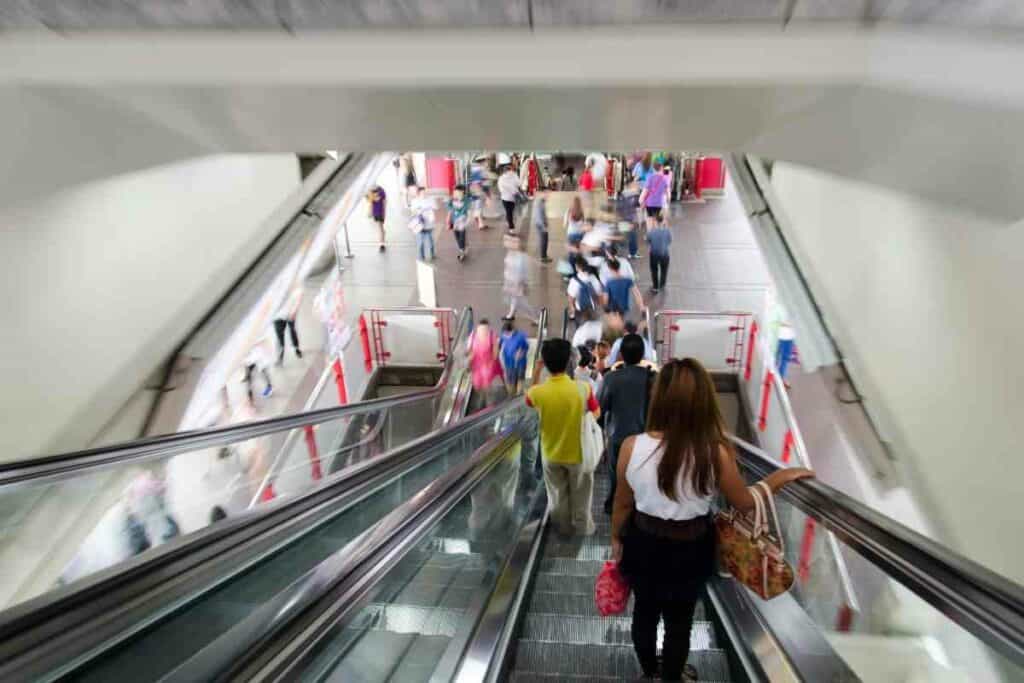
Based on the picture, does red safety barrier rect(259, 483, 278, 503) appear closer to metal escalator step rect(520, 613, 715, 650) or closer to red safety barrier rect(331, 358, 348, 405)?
metal escalator step rect(520, 613, 715, 650)

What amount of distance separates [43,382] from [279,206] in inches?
117

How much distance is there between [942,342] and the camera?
12.9 feet

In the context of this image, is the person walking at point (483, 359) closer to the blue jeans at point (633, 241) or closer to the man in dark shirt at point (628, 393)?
the man in dark shirt at point (628, 393)

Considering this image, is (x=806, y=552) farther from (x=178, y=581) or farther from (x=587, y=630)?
(x=178, y=581)

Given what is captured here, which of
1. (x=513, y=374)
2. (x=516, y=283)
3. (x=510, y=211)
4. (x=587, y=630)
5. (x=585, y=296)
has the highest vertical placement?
(x=510, y=211)

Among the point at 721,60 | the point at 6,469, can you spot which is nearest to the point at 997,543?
the point at 721,60

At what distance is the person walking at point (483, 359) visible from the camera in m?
7.41

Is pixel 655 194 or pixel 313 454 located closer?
pixel 313 454

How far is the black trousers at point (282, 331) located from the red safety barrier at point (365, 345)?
2.71ft

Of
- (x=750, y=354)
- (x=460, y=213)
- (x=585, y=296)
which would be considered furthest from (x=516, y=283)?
(x=750, y=354)

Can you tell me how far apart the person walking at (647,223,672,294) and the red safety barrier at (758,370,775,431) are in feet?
8.70

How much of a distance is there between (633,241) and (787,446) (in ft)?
18.9

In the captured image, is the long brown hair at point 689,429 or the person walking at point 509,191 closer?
the long brown hair at point 689,429

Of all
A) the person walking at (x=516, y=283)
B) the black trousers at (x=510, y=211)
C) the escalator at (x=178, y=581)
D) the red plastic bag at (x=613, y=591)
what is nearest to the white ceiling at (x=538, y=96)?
the escalator at (x=178, y=581)
